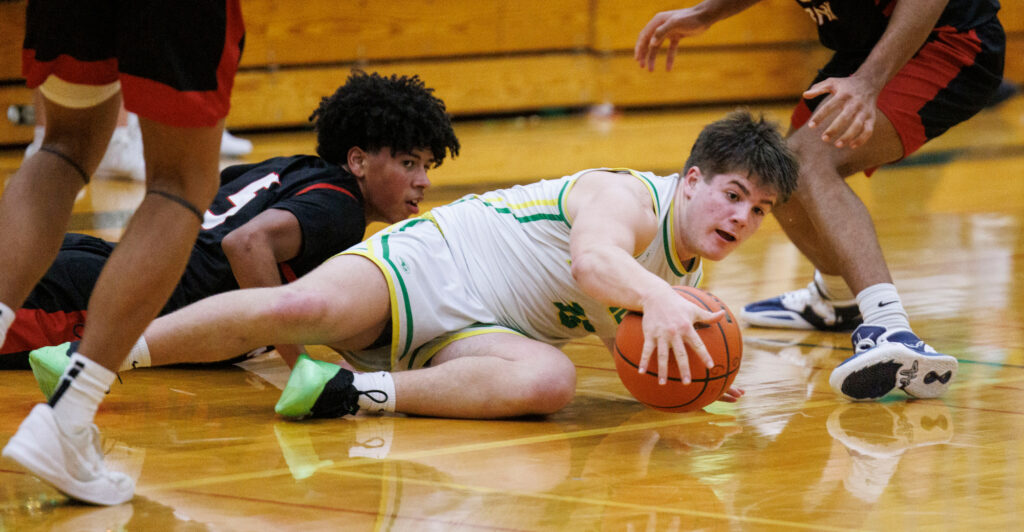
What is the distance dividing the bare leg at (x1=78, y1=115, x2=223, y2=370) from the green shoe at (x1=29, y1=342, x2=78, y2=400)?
0.65 metres

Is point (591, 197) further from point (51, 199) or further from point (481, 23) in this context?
point (481, 23)

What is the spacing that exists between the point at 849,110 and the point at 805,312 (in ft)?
3.75

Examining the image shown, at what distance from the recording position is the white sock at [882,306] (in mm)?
3277

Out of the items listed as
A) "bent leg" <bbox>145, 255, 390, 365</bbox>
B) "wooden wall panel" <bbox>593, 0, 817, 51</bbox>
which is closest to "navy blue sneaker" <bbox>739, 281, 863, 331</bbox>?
"bent leg" <bbox>145, 255, 390, 365</bbox>

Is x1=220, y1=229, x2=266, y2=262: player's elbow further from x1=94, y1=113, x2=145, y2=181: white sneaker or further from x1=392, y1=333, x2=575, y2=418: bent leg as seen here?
x1=94, y1=113, x2=145, y2=181: white sneaker

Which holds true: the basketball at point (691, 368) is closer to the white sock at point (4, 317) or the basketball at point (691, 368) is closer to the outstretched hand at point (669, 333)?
the outstretched hand at point (669, 333)

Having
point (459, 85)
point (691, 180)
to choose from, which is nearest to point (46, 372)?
point (691, 180)

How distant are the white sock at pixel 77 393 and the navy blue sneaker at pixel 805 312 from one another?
2.59 meters

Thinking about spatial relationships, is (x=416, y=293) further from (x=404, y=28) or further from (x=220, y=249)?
(x=404, y=28)

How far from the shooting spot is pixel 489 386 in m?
2.89

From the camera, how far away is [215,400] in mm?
3117

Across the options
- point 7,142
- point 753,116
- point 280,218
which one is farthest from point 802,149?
point 7,142

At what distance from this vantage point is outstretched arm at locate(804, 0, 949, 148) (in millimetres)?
3189

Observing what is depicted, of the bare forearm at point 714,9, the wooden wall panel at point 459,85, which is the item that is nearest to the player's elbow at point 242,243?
the bare forearm at point 714,9
